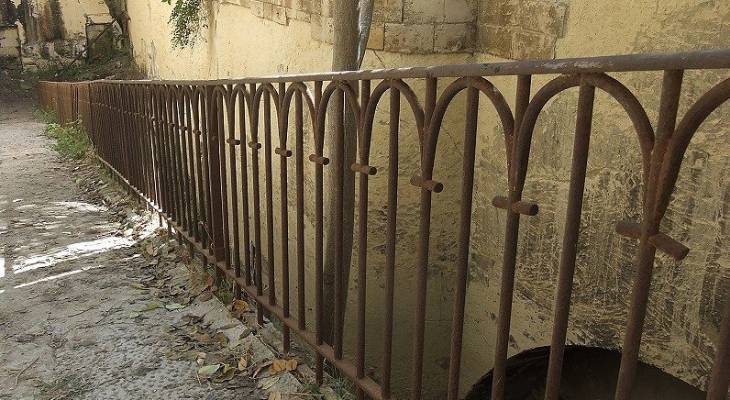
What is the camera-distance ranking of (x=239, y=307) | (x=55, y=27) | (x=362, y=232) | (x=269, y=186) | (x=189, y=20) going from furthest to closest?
(x=55, y=27), (x=189, y=20), (x=239, y=307), (x=269, y=186), (x=362, y=232)

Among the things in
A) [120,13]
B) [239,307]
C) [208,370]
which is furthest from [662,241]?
[120,13]

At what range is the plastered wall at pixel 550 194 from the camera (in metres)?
2.23

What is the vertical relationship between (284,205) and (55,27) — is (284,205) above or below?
below

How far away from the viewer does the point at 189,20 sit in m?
8.61

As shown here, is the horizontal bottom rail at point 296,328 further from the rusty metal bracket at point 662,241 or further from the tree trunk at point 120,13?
the tree trunk at point 120,13

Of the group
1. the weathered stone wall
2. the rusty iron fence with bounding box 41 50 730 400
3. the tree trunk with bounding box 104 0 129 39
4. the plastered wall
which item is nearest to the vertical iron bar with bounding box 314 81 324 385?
the rusty iron fence with bounding box 41 50 730 400

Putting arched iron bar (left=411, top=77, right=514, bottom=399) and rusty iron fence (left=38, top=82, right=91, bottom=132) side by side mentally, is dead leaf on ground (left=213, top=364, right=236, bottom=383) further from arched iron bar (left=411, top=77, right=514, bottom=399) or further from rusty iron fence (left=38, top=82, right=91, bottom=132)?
rusty iron fence (left=38, top=82, right=91, bottom=132)

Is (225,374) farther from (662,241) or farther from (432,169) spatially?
(662,241)

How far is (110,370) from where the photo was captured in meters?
2.38

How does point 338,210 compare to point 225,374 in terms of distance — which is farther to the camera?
point 225,374

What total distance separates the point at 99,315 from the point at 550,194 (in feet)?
7.62

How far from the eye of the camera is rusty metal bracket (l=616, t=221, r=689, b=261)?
38.5 inches

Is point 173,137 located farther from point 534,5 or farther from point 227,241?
point 534,5

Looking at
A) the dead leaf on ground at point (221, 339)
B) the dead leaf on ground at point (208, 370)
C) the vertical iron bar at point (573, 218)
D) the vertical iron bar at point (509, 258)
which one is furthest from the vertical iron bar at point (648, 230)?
the dead leaf on ground at point (221, 339)
